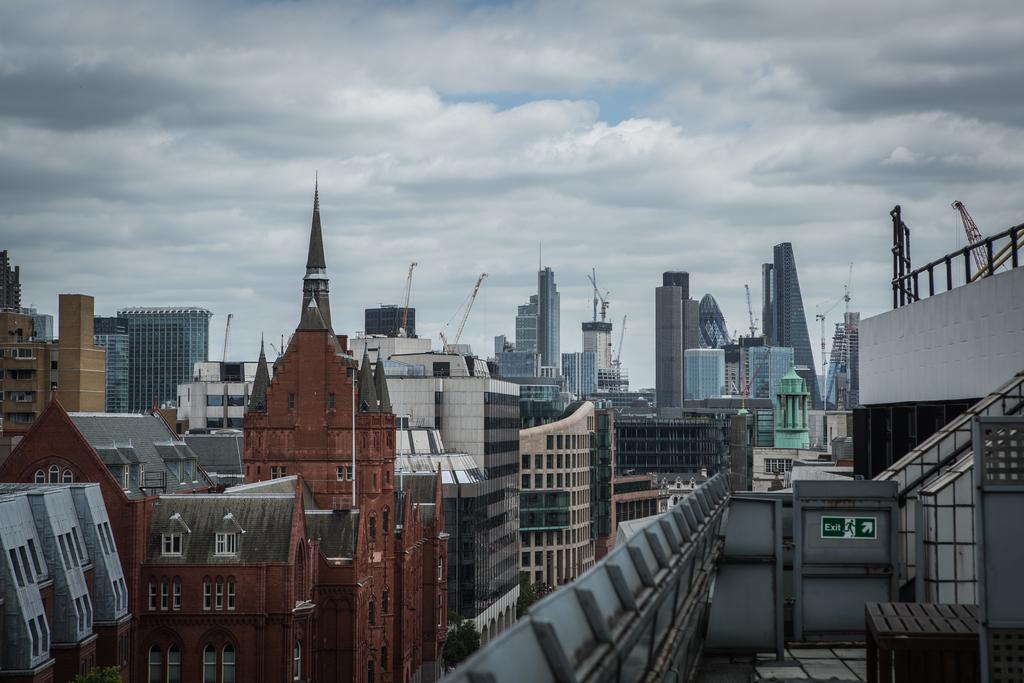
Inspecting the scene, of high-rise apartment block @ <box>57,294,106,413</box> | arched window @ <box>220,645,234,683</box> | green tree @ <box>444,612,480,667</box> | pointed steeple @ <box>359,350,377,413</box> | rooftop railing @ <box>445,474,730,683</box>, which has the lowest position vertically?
green tree @ <box>444,612,480,667</box>

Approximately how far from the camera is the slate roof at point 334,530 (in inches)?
3632

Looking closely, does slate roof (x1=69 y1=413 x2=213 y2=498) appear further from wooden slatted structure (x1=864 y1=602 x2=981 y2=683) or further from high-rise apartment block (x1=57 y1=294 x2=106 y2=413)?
wooden slatted structure (x1=864 y1=602 x2=981 y2=683)

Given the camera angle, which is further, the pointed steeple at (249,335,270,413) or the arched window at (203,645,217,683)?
the pointed steeple at (249,335,270,413)

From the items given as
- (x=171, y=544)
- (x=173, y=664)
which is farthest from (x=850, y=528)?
(x=171, y=544)

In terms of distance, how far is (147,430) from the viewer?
110125 millimetres

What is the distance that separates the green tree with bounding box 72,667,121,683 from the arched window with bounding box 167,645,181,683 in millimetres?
13435

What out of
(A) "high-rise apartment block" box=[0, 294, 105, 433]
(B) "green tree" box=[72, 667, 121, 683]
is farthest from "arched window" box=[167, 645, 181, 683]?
(A) "high-rise apartment block" box=[0, 294, 105, 433]

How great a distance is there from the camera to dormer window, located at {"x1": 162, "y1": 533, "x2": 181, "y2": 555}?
82312mm

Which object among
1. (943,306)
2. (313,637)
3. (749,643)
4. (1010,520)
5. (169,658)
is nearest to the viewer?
(1010,520)

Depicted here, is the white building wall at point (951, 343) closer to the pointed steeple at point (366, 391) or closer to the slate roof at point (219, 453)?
the pointed steeple at point (366, 391)

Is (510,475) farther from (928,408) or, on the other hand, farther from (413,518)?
(928,408)

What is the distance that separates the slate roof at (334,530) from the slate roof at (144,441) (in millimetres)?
11939

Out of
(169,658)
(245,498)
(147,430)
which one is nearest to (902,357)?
(245,498)

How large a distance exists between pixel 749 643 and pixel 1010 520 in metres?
12.3
